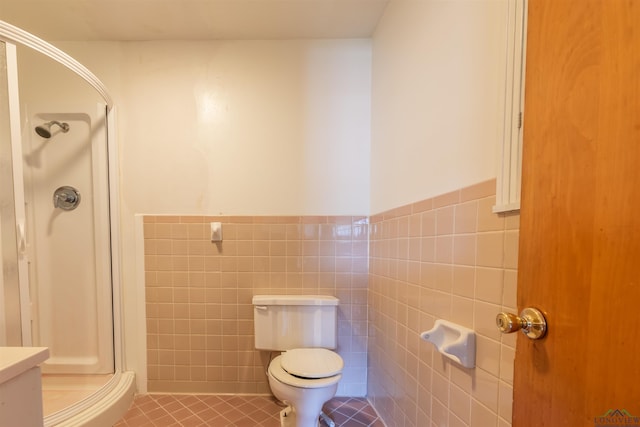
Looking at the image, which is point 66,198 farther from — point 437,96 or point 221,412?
point 437,96

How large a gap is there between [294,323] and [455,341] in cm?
100

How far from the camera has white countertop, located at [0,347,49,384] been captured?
0.60 metres

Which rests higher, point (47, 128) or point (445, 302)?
point (47, 128)

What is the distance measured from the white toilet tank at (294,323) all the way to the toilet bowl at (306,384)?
0.85 ft

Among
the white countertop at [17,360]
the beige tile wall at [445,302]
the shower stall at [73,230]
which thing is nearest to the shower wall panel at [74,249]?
the shower stall at [73,230]

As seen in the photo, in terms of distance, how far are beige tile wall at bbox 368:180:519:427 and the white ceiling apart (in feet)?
3.86

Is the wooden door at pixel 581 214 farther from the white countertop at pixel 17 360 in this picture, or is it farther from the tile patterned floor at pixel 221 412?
the tile patterned floor at pixel 221 412

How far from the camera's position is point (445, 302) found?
926 millimetres

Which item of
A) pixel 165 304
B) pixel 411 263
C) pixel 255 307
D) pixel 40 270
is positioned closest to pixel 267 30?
pixel 411 263

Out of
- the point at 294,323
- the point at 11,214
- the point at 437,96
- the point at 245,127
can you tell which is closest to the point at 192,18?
the point at 245,127

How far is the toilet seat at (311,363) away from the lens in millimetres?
1219

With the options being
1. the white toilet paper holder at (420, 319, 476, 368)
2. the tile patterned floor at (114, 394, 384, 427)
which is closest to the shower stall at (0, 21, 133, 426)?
the tile patterned floor at (114, 394, 384, 427)

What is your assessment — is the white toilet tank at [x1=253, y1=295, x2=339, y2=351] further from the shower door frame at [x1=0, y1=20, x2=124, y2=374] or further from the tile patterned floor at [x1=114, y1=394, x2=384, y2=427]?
the shower door frame at [x1=0, y1=20, x2=124, y2=374]

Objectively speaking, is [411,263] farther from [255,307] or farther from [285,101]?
[285,101]
